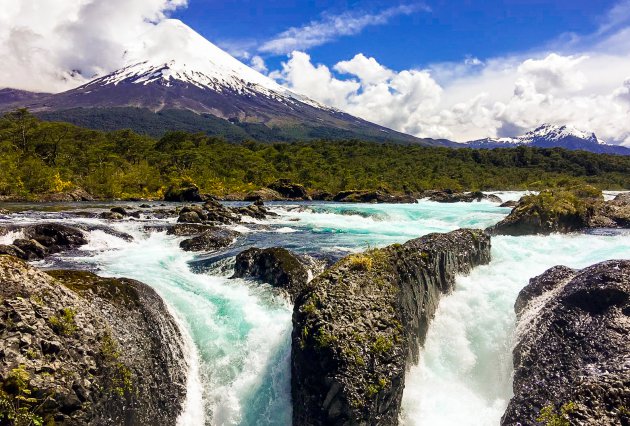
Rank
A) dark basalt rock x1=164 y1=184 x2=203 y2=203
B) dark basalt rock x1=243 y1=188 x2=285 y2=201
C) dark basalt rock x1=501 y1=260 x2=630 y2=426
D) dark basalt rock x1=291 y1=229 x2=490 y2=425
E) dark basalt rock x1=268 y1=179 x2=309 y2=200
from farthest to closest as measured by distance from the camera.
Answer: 1. dark basalt rock x1=268 y1=179 x2=309 y2=200
2. dark basalt rock x1=243 y1=188 x2=285 y2=201
3. dark basalt rock x1=164 y1=184 x2=203 y2=203
4. dark basalt rock x1=291 y1=229 x2=490 y2=425
5. dark basalt rock x1=501 y1=260 x2=630 y2=426

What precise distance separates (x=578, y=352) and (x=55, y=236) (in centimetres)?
1938

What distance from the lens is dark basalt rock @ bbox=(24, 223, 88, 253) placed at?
53.8 feet

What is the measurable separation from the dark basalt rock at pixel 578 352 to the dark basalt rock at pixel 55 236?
57.3ft

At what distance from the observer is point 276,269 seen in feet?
39.9

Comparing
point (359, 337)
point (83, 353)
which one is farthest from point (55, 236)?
point (359, 337)

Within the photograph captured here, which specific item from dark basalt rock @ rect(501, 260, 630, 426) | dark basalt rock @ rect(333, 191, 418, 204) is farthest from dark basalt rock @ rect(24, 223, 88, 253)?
dark basalt rock @ rect(333, 191, 418, 204)

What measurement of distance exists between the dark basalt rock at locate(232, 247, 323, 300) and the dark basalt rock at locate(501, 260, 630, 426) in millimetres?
6019

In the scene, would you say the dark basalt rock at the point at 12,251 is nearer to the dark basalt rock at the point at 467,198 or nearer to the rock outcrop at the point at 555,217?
→ the rock outcrop at the point at 555,217

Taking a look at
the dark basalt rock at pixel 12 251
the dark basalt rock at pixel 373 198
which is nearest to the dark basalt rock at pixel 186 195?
the dark basalt rock at pixel 373 198

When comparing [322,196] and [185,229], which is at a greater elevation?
[322,196]

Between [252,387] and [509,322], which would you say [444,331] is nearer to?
[509,322]

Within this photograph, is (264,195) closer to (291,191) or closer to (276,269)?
(291,191)

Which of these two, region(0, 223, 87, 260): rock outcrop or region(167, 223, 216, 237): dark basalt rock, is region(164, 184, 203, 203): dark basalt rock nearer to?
region(167, 223, 216, 237): dark basalt rock

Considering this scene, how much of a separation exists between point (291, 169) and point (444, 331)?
74983 millimetres
